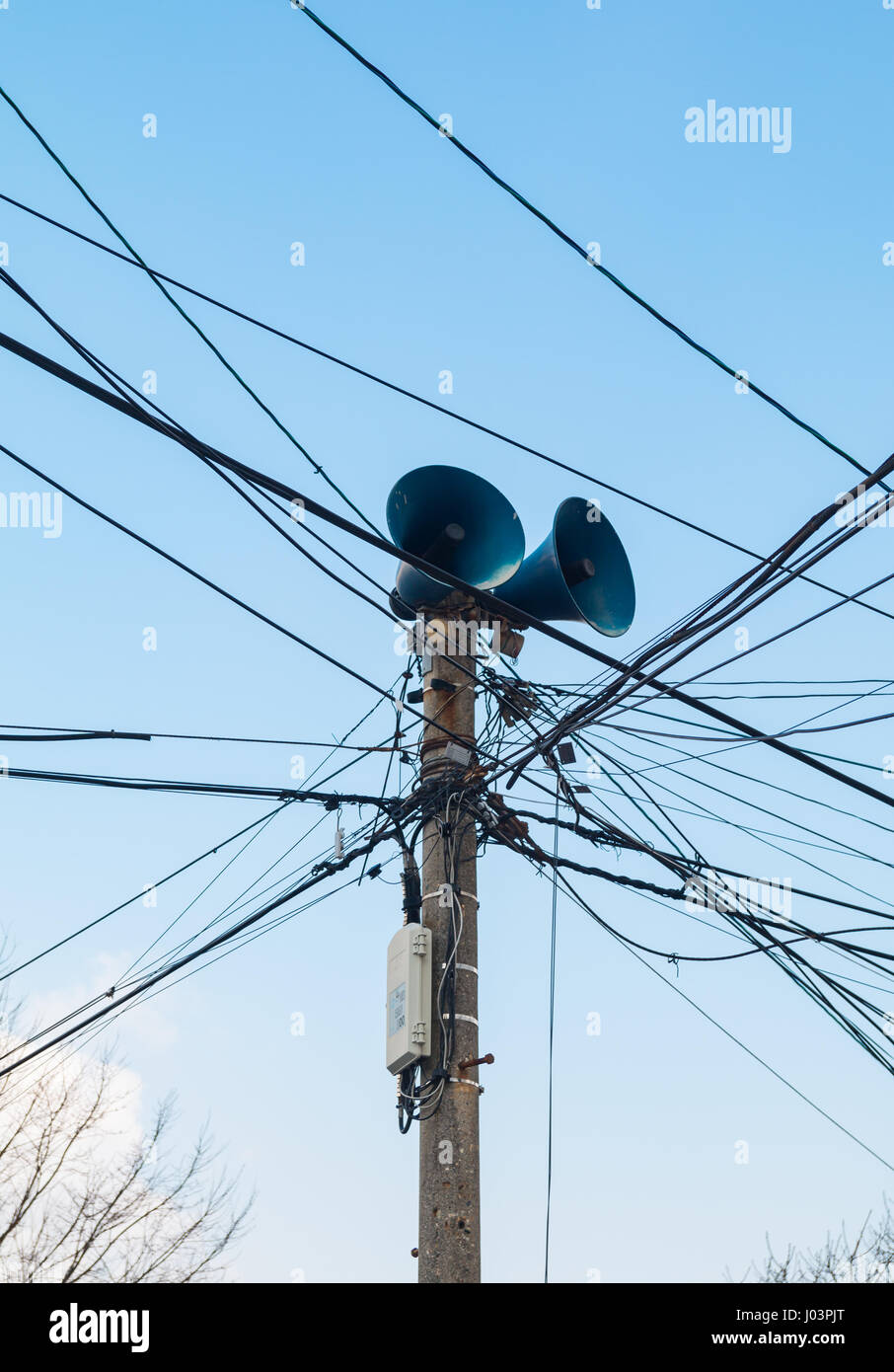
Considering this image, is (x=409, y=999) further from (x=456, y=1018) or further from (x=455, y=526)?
(x=455, y=526)

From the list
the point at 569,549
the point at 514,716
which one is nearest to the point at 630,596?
the point at 569,549

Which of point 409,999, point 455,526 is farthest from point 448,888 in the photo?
point 455,526

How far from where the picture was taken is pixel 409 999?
633 cm

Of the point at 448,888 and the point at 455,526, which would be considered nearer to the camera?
the point at 448,888

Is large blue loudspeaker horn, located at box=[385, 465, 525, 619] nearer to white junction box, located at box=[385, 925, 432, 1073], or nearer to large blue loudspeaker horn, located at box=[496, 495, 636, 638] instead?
large blue loudspeaker horn, located at box=[496, 495, 636, 638]

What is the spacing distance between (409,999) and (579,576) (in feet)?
9.74

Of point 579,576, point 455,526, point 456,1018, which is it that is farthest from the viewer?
point 579,576

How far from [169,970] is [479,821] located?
Result: 6.89ft

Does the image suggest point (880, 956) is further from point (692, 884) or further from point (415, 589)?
point (415, 589)

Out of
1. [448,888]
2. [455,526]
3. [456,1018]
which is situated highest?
[455,526]

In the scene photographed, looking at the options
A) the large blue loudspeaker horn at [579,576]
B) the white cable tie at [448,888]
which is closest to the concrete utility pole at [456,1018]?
the white cable tie at [448,888]

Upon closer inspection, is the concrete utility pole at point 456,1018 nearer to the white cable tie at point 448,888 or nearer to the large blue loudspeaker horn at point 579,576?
the white cable tie at point 448,888

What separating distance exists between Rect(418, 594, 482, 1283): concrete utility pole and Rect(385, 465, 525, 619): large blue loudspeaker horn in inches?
9.3
